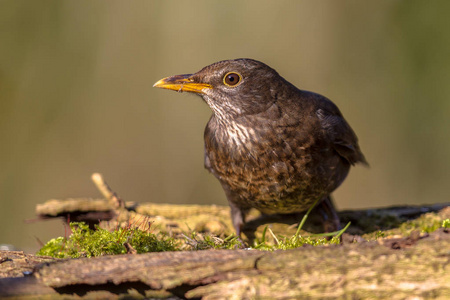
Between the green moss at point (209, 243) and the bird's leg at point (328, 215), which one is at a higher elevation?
the green moss at point (209, 243)

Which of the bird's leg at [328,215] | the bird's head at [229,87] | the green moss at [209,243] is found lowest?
the bird's leg at [328,215]

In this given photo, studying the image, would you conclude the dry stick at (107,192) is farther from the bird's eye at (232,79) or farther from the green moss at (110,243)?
the bird's eye at (232,79)

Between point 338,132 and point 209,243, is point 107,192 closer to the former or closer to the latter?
point 209,243

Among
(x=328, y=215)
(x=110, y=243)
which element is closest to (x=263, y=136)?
(x=328, y=215)

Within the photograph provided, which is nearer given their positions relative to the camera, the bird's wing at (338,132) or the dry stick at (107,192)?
the bird's wing at (338,132)

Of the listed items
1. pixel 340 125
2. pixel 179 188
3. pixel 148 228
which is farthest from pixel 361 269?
pixel 179 188

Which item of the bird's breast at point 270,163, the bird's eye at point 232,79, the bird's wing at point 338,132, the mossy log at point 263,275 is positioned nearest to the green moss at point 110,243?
the mossy log at point 263,275

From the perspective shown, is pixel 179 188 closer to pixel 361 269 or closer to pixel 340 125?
pixel 340 125
